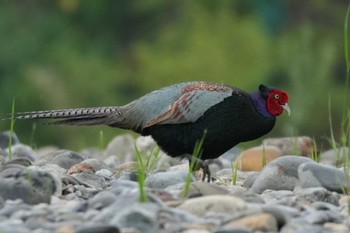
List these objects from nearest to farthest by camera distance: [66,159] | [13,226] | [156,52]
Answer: [13,226] → [66,159] → [156,52]

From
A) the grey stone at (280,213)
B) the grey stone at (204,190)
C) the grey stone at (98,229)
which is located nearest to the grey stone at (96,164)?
the grey stone at (204,190)

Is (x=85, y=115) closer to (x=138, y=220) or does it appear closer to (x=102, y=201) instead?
(x=102, y=201)

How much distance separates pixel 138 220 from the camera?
555 cm

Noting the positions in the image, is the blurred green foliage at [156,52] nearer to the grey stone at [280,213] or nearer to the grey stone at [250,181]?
the grey stone at [250,181]

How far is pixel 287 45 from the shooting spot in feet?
91.5

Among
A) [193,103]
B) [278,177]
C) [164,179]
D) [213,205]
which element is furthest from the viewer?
[193,103]

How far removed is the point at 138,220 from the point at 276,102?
8.34ft

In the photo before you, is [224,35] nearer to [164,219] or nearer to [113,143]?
[113,143]

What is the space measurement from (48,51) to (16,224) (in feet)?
73.4

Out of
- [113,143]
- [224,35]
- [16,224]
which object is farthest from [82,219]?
[224,35]

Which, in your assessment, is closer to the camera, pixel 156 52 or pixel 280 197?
pixel 280 197

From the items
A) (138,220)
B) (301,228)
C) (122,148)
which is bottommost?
(301,228)

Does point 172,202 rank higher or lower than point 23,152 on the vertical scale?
lower

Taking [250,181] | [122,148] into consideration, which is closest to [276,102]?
[250,181]
